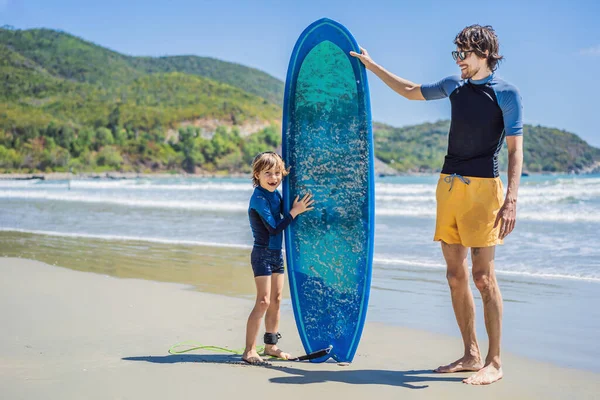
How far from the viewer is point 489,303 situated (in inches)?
117

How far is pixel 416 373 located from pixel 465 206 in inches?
34.4

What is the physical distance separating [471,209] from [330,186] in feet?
2.97

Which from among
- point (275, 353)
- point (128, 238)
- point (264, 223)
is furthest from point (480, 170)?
point (128, 238)

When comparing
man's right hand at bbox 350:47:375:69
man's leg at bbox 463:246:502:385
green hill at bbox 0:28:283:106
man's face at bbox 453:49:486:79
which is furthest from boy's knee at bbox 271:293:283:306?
green hill at bbox 0:28:283:106

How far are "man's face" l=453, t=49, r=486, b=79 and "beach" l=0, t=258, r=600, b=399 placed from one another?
1448 mm

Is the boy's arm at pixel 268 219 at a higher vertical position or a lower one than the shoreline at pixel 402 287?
higher

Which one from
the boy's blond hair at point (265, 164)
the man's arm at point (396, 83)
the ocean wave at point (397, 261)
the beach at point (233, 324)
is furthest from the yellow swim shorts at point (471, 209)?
the ocean wave at point (397, 261)

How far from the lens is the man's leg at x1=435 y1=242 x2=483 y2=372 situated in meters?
3.05

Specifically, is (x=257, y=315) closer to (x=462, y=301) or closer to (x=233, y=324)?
(x=233, y=324)

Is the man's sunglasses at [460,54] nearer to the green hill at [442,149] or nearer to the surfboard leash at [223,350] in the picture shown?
the surfboard leash at [223,350]

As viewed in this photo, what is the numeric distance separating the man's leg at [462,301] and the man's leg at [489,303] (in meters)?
0.09

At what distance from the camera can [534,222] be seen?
474 inches

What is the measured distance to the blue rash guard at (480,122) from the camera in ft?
9.27

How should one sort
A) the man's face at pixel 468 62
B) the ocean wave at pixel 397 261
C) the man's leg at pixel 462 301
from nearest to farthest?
the man's face at pixel 468 62, the man's leg at pixel 462 301, the ocean wave at pixel 397 261
